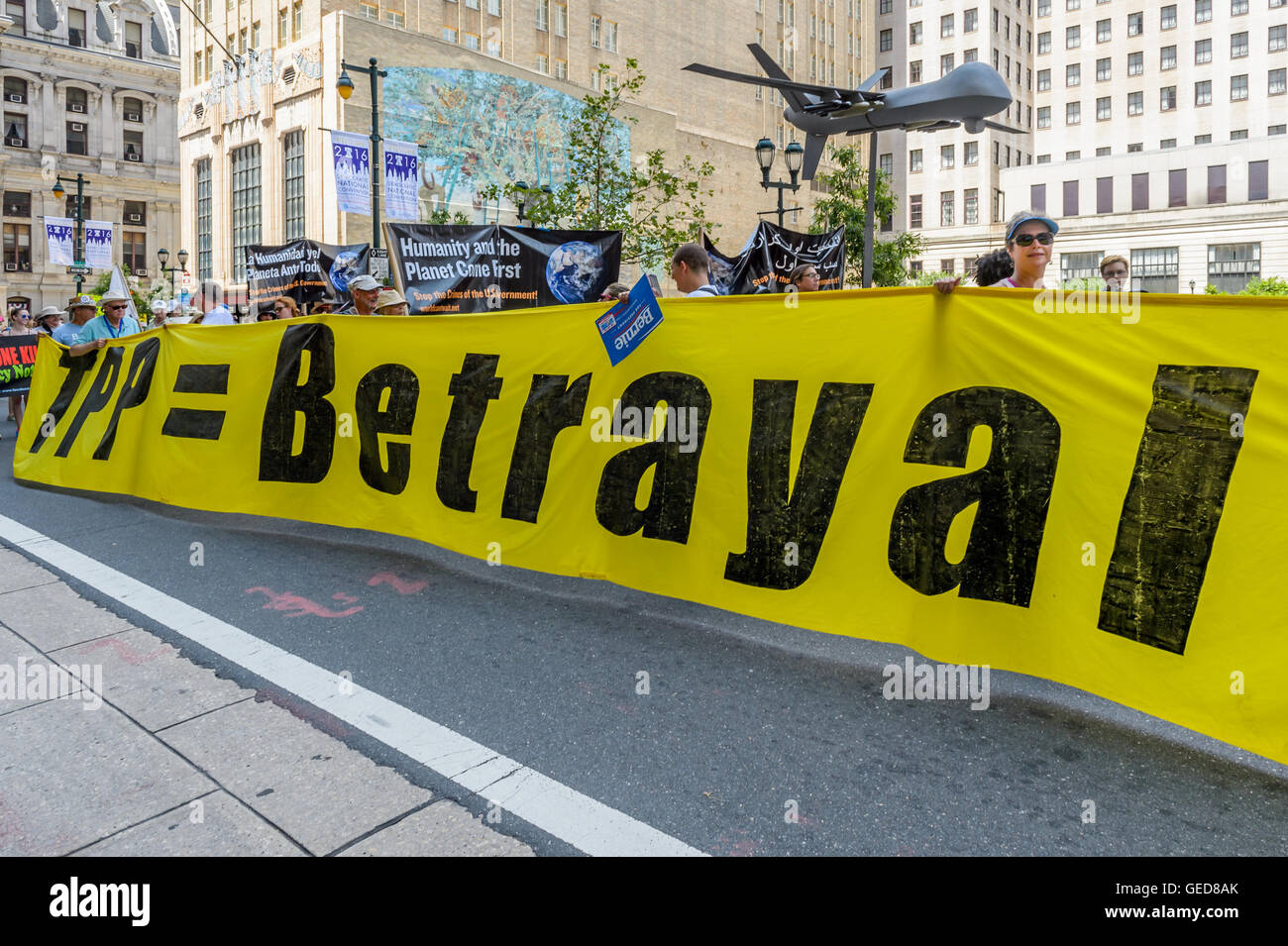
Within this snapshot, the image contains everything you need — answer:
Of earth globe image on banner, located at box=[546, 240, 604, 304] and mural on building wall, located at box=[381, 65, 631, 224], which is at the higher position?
mural on building wall, located at box=[381, 65, 631, 224]

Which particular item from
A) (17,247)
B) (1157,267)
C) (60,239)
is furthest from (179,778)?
(17,247)

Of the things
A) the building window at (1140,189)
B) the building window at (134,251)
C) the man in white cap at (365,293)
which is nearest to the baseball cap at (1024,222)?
the man in white cap at (365,293)

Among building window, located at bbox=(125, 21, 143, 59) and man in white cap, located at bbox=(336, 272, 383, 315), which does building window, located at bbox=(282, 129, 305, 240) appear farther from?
building window, located at bbox=(125, 21, 143, 59)

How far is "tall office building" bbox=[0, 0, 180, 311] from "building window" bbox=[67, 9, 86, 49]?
0.08 m

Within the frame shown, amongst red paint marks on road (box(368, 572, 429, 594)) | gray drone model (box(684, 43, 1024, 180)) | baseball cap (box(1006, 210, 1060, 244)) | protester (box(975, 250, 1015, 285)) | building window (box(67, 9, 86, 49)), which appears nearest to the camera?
baseball cap (box(1006, 210, 1060, 244))

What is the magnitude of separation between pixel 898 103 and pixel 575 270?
5205 mm

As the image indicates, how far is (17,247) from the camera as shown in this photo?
219 feet

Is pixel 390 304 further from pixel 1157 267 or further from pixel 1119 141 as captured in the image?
pixel 1119 141

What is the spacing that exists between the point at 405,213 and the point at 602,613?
14.6 m

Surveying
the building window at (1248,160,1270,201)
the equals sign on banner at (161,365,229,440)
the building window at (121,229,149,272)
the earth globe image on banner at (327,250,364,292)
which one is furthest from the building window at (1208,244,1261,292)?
the building window at (121,229,149,272)

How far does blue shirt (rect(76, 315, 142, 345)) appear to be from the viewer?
9703mm

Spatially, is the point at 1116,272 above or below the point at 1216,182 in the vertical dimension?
below

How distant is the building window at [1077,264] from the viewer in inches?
2672

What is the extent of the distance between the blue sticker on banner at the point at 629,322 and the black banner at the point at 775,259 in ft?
30.9
